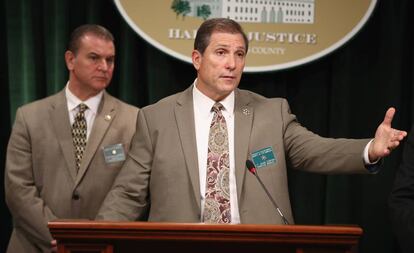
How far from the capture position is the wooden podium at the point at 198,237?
83.2 inches

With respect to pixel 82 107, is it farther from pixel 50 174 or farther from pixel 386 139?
pixel 386 139

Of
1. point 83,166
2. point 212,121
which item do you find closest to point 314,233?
point 212,121

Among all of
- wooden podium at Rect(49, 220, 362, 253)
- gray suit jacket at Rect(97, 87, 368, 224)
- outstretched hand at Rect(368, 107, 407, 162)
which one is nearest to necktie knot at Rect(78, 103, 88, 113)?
gray suit jacket at Rect(97, 87, 368, 224)

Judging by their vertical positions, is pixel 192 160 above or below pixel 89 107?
below

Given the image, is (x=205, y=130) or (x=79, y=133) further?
(x=79, y=133)

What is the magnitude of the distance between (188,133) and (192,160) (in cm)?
13

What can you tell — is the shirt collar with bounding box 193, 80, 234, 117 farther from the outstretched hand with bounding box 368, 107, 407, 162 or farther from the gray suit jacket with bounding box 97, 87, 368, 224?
the outstretched hand with bounding box 368, 107, 407, 162

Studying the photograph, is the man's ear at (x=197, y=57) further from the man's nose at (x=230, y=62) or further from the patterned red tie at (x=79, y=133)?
the patterned red tie at (x=79, y=133)

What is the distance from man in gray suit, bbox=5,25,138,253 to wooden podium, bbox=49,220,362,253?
123 centimetres

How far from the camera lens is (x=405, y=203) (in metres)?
2.59

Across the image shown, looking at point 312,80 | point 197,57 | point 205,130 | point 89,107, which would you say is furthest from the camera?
point 312,80

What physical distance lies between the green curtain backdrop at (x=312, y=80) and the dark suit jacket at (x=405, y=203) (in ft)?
4.35

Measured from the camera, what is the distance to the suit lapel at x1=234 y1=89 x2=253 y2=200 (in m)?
2.86

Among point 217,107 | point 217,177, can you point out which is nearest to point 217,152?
point 217,177
